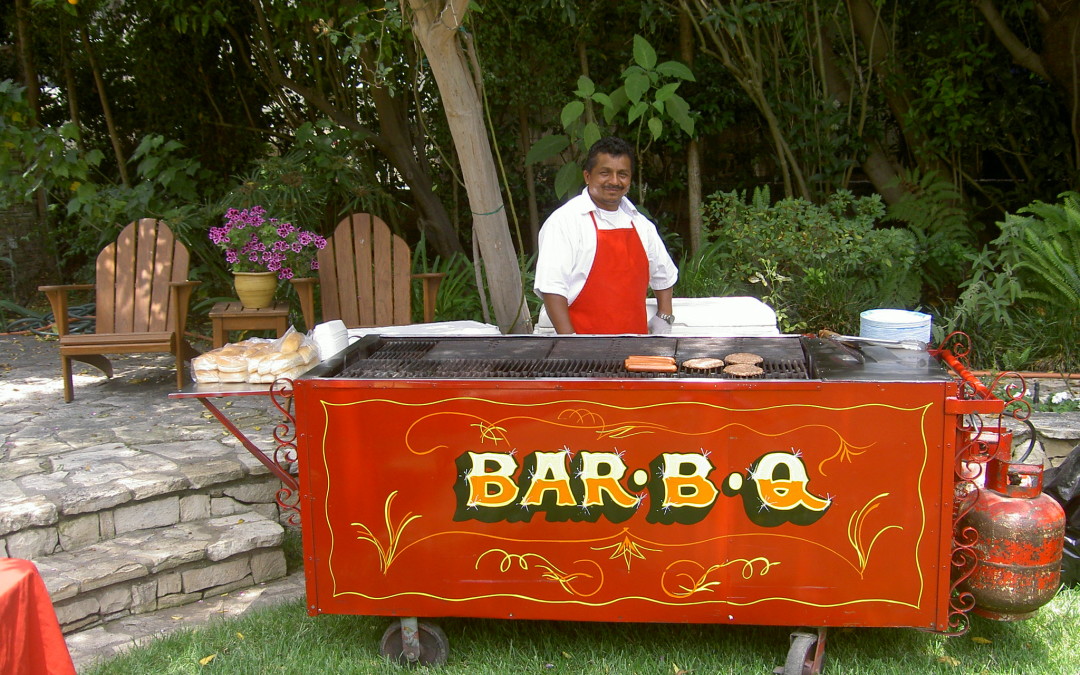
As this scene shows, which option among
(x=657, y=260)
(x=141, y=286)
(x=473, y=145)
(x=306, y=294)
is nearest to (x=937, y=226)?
(x=657, y=260)

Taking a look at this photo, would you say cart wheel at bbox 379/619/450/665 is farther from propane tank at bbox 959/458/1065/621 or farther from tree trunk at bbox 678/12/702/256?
tree trunk at bbox 678/12/702/256

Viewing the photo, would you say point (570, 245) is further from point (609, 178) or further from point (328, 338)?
point (328, 338)

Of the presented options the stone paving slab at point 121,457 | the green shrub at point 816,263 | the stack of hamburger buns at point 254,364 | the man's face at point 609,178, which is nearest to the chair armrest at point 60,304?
the stone paving slab at point 121,457

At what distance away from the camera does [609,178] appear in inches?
155

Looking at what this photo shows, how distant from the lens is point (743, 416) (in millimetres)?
2680

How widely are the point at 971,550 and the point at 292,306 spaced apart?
485 centimetres

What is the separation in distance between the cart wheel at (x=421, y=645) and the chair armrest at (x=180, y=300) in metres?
2.86

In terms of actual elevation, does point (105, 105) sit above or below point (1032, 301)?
above

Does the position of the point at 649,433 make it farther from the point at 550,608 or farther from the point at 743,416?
the point at 550,608

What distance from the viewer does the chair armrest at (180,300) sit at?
523 centimetres

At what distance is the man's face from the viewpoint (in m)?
3.92

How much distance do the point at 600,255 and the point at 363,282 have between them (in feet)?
6.96

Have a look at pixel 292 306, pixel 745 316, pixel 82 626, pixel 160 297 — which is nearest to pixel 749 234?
pixel 745 316

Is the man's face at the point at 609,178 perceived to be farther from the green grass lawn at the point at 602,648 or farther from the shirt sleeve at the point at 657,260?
the green grass lawn at the point at 602,648
